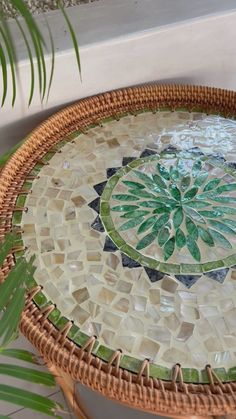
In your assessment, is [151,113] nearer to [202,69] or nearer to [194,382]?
[202,69]

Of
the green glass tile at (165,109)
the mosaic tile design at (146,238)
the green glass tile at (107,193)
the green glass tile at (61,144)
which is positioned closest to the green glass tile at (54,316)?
the mosaic tile design at (146,238)

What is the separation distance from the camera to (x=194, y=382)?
592 mm

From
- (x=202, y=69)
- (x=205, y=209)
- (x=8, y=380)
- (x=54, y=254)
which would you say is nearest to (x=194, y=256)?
(x=205, y=209)

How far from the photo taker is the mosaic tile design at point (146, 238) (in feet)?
2.07

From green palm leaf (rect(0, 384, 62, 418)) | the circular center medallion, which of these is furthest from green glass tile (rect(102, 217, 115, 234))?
green palm leaf (rect(0, 384, 62, 418))

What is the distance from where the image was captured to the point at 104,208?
770 millimetres

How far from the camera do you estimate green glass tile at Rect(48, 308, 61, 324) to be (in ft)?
2.14

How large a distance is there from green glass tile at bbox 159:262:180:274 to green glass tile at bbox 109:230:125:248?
0.07 metres

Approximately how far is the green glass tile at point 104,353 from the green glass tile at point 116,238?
0.53 ft

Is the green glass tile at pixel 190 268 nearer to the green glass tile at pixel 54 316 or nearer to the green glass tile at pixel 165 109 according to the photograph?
the green glass tile at pixel 54 316

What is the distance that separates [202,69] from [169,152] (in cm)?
25

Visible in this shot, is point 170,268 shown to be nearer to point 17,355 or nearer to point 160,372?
point 160,372

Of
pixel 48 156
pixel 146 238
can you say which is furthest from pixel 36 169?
pixel 146 238

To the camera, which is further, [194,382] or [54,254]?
[54,254]
